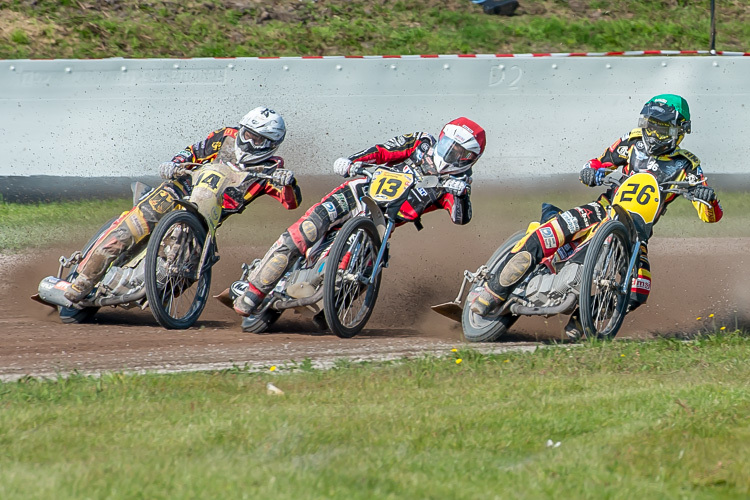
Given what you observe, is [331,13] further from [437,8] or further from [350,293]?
[350,293]

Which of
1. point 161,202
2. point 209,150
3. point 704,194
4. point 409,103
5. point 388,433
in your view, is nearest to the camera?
point 388,433

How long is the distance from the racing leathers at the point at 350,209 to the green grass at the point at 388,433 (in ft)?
6.59

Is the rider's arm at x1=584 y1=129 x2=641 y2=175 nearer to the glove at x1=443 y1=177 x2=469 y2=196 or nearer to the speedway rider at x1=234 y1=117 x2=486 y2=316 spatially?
the speedway rider at x1=234 y1=117 x2=486 y2=316

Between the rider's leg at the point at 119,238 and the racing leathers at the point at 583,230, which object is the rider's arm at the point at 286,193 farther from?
the racing leathers at the point at 583,230

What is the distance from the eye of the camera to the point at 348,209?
8836mm

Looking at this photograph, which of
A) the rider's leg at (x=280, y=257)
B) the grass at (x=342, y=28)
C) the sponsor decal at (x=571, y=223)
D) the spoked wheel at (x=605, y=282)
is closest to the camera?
the spoked wheel at (x=605, y=282)

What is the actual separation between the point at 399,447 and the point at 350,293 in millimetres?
3888

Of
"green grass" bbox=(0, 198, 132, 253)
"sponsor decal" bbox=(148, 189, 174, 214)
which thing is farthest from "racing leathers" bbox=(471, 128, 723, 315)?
"green grass" bbox=(0, 198, 132, 253)

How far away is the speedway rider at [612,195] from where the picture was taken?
820cm

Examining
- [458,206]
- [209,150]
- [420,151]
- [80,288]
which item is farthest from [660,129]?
[80,288]

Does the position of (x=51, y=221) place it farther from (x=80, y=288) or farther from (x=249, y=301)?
(x=249, y=301)

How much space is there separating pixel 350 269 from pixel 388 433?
11.6ft

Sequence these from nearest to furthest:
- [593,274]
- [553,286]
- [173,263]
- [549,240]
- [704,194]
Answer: [593,274], [553,286], [549,240], [704,194], [173,263]

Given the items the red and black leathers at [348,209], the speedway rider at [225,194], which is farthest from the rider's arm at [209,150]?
the red and black leathers at [348,209]
